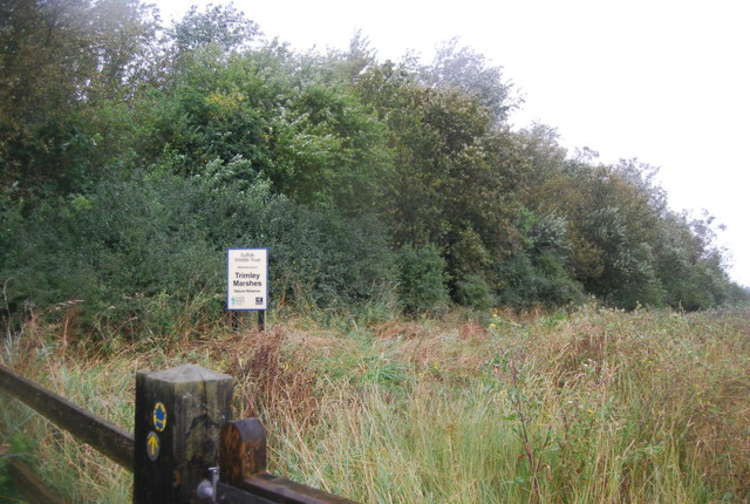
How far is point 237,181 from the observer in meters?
14.2

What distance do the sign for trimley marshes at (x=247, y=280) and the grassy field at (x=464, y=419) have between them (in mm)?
1485

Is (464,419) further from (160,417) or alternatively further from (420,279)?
(420,279)

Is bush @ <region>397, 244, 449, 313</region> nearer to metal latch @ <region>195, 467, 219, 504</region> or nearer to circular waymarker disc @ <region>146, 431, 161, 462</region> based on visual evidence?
circular waymarker disc @ <region>146, 431, 161, 462</region>

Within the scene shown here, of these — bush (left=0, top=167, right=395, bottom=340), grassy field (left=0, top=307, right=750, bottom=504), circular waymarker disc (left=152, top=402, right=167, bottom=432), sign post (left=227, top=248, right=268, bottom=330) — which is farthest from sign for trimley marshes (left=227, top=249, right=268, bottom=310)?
circular waymarker disc (left=152, top=402, right=167, bottom=432)

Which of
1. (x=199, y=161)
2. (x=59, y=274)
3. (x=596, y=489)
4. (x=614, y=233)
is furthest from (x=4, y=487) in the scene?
(x=614, y=233)

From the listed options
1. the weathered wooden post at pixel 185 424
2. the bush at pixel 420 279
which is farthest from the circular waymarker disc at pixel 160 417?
the bush at pixel 420 279

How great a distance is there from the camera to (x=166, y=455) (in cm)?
202

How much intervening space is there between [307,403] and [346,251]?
8.81 meters

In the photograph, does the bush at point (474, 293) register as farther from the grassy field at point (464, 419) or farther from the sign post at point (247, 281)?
the grassy field at point (464, 419)

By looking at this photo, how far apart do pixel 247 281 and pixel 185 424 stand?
668 cm

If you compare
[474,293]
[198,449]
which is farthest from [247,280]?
[474,293]

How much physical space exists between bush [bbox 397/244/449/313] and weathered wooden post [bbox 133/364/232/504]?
1461 cm

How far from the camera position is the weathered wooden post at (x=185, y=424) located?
1.97 meters

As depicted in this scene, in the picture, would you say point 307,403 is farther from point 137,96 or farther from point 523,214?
point 523,214
